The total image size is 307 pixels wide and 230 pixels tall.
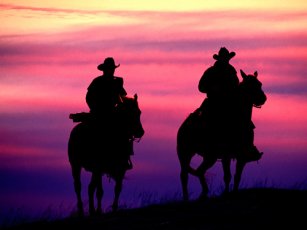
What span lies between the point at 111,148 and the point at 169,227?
6971mm

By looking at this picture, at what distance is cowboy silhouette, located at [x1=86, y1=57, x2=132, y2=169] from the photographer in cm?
2430

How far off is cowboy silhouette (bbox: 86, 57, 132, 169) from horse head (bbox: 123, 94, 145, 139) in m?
0.32

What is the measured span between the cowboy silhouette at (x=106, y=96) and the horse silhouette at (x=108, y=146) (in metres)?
0.09

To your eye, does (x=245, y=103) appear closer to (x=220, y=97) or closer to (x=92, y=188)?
(x=220, y=97)

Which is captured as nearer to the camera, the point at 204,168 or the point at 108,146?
the point at 108,146

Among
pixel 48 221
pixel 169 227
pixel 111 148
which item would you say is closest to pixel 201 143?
pixel 111 148

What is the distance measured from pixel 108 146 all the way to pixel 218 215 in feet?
21.0

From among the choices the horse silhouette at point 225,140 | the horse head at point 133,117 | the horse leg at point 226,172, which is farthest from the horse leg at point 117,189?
the horse leg at point 226,172

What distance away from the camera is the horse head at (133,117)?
2388 cm

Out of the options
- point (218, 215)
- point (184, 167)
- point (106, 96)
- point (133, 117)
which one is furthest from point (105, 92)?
point (218, 215)

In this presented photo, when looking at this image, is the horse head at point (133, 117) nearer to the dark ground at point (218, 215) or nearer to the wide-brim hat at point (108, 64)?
the wide-brim hat at point (108, 64)

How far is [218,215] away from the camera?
18.8 meters

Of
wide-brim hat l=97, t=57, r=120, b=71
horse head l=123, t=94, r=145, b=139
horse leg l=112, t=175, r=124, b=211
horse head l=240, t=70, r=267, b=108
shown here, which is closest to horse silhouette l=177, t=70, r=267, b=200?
Result: horse head l=240, t=70, r=267, b=108

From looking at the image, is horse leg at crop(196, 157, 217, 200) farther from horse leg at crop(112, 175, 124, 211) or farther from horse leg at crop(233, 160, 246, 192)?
horse leg at crop(112, 175, 124, 211)
